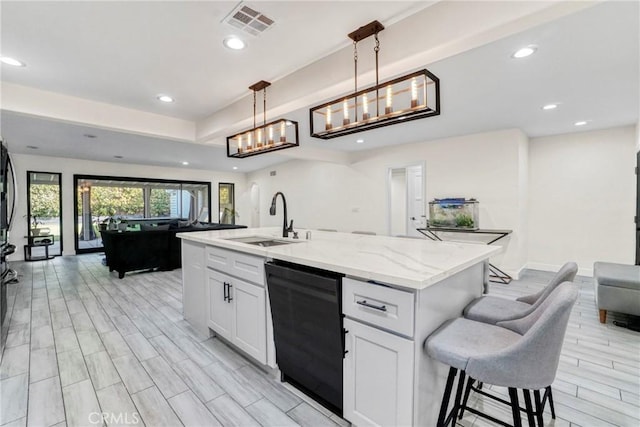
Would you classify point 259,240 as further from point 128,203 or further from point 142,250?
point 128,203

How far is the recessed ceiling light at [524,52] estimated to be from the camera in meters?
2.36

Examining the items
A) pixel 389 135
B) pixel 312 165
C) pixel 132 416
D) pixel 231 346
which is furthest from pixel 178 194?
pixel 132 416

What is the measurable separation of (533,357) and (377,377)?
0.66 m

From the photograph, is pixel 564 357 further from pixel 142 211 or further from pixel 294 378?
pixel 142 211

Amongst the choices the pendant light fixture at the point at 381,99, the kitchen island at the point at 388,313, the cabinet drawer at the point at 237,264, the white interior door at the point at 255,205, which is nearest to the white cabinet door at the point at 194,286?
the cabinet drawer at the point at 237,264

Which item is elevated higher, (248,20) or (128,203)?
(248,20)

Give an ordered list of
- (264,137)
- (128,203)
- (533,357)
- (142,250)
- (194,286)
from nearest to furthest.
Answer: (533,357) < (194,286) < (264,137) < (142,250) < (128,203)

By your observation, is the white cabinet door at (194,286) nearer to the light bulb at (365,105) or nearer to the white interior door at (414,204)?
the light bulb at (365,105)

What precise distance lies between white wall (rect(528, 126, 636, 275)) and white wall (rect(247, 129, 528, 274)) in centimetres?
44

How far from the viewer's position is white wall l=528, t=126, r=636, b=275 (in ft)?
14.9

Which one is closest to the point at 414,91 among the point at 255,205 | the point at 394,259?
the point at 394,259

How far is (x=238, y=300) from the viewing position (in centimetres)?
226

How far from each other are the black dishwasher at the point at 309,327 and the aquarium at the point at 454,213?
169 inches

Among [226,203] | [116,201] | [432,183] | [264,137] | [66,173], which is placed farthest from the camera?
[226,203]
